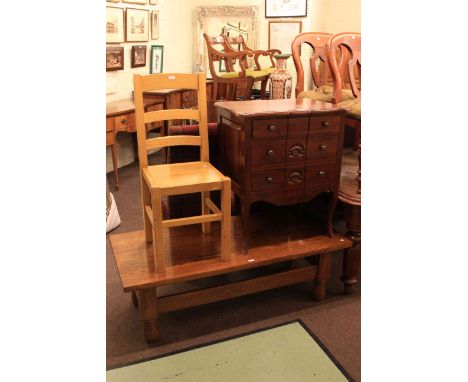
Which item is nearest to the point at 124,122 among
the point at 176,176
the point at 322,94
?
the point at 322,94

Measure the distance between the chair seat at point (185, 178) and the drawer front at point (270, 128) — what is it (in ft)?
0.81

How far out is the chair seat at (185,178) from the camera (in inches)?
70.3

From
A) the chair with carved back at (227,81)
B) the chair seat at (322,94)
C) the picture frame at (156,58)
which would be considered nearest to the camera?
the chair seat at (322,94)

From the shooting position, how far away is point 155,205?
1752 mm

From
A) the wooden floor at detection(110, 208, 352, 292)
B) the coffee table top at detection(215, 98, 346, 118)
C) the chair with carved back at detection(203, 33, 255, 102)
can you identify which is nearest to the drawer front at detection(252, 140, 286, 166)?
the coffee table top at detection(215, 98, 346, 118)

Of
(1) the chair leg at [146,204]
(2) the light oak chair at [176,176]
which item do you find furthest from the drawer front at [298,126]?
(1) the chair leg at [146,204]

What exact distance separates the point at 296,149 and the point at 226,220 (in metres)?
0.45

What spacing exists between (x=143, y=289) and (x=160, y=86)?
93 cm

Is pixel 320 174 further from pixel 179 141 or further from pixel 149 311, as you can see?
pixel 149 311

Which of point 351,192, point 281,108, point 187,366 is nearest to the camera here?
point 187,366

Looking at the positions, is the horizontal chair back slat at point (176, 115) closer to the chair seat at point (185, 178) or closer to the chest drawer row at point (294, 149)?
the chair seat at point (185, 178)

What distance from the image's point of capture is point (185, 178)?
73.4 inches
